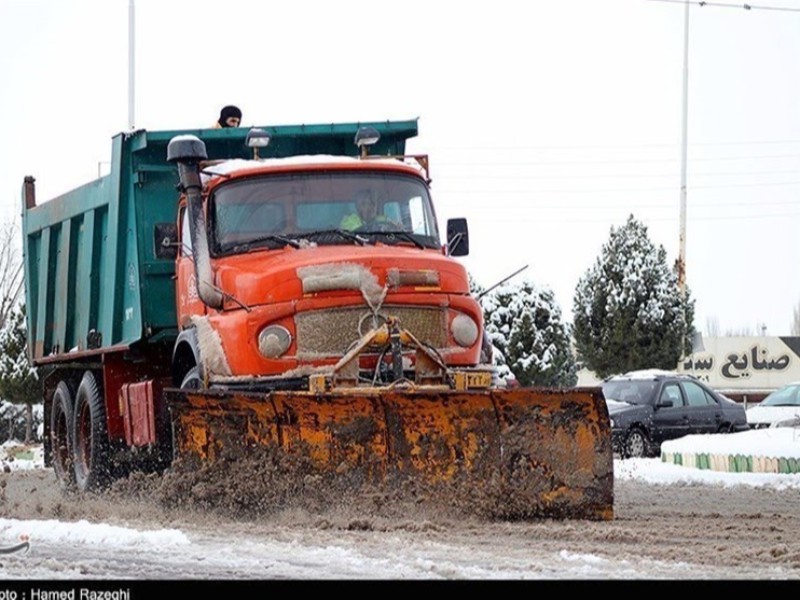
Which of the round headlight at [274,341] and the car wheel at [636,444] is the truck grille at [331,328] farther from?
the car wheel at [636,444]

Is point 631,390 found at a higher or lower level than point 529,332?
lower

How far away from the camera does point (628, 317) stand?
128 feet

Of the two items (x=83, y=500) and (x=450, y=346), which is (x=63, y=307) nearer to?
(x=83, y=500)

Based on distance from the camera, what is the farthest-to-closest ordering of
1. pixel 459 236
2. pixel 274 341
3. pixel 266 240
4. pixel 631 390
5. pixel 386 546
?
pixel 631 390, pixel 459 236, pixel 266 240, pixel 274 341, pixel 386 546

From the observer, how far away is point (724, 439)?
20.3m

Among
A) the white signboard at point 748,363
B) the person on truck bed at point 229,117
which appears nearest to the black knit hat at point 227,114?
the person on truck bed at point 229,117

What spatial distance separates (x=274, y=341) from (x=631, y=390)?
14.7 meters

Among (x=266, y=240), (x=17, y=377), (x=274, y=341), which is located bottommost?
(x=17, y=377)

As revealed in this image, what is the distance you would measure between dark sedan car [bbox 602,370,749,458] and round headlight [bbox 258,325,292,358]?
1322cm

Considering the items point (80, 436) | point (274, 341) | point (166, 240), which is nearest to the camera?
point (274, 341)

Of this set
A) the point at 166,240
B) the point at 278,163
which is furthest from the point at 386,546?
the point at 166,240

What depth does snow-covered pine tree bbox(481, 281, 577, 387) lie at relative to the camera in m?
35.1

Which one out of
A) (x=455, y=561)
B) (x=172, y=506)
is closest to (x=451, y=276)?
(x=172, y=506)

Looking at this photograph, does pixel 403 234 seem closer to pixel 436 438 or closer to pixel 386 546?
pixel 436 438
